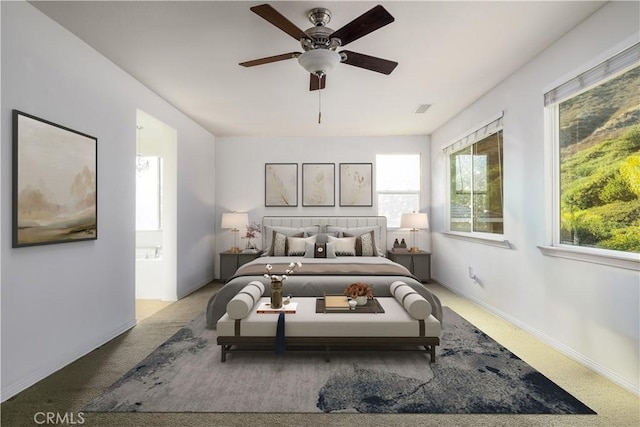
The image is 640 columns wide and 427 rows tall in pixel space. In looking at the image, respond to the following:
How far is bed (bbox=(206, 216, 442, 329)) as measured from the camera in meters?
3.67

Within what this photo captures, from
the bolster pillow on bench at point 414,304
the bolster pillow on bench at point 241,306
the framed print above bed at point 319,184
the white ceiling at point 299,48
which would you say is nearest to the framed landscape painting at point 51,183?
the white ceiling at point 299,48

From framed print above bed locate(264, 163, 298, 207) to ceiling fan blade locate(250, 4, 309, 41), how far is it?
13.1 feet

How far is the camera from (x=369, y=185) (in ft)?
21.0

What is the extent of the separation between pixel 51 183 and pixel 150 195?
382 centimetres

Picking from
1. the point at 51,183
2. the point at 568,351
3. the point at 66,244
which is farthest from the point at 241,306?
the point at 568,351

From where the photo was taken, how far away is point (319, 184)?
21.1 ft

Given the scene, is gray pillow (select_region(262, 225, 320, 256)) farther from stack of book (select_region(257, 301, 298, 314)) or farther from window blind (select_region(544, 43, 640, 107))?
window blind (select_region(544, 43, 640, 107))

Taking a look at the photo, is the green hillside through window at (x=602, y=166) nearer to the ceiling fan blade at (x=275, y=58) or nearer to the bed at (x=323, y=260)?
the bed at (x=323, y=260)

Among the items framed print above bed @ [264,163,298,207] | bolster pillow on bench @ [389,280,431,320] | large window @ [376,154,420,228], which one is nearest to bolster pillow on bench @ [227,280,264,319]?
bolster pillow on bench @ [389,280,431,320]

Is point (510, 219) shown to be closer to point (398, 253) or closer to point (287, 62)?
point (398, 253)

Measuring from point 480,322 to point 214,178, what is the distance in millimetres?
4931

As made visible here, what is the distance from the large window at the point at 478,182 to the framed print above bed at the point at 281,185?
270 cm

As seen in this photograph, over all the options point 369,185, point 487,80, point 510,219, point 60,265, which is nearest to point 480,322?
point 510,219

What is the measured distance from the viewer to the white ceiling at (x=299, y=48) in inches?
100
